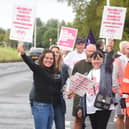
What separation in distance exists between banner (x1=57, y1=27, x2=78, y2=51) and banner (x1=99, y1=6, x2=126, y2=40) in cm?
163

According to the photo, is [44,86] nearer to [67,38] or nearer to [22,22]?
[22,22]

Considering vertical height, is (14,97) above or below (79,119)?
→ below

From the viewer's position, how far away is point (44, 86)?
27.5 feet

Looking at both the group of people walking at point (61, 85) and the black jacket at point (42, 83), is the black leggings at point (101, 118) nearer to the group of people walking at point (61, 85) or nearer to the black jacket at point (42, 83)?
the group of people walking at point (61, 85)

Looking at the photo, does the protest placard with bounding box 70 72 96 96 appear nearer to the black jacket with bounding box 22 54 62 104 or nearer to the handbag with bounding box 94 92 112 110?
the handbag with bounding box 94 92 112 110

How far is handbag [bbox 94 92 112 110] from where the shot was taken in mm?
8766

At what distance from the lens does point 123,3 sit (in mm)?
36000

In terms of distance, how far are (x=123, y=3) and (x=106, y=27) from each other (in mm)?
22175

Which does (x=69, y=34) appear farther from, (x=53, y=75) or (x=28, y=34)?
(x=53, y=75)

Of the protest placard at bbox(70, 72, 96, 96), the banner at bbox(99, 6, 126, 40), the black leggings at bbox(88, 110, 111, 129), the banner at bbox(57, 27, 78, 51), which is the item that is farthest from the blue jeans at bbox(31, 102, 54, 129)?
the banner at bbox(57, 27, 78, 51)

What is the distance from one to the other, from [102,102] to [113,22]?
5686 millimetres

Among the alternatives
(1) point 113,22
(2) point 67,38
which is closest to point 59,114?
(1) point 113,22

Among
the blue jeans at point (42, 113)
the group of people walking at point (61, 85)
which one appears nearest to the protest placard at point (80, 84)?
the group of people walking at point (61, 85)

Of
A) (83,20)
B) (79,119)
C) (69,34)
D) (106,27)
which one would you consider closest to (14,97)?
(69,34)
